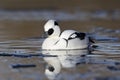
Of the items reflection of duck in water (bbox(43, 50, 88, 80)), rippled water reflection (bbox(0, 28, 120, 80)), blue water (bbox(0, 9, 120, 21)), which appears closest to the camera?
rippled water reflection (bbox(0, 28, 120, 80))

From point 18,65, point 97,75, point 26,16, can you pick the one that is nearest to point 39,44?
point 18,65

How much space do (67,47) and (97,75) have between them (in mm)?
4226

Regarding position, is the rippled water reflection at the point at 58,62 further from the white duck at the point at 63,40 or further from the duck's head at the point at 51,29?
the duck's head at the point at 51,29

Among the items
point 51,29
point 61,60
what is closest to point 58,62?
point 61,60

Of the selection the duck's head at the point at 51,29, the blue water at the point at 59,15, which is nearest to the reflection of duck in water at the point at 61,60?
the duck's head at the point at 51,29

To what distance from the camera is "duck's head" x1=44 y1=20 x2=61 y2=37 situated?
56.6 feet

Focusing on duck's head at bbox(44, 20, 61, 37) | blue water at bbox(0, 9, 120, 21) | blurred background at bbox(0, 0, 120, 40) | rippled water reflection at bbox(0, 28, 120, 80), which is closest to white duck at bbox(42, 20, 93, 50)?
duck's head at bbox(44, 20, 61, 37)

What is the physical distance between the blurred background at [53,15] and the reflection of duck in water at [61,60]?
3.94m

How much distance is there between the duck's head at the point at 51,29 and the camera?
679 inches

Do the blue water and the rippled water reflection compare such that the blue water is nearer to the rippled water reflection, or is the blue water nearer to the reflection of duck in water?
the rippled water reflection

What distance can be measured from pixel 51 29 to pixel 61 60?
2418 mm

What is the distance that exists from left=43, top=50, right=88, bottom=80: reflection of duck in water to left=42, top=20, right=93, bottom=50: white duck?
1.00ft

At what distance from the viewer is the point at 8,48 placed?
56.2 ft

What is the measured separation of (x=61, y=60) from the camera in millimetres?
15172
